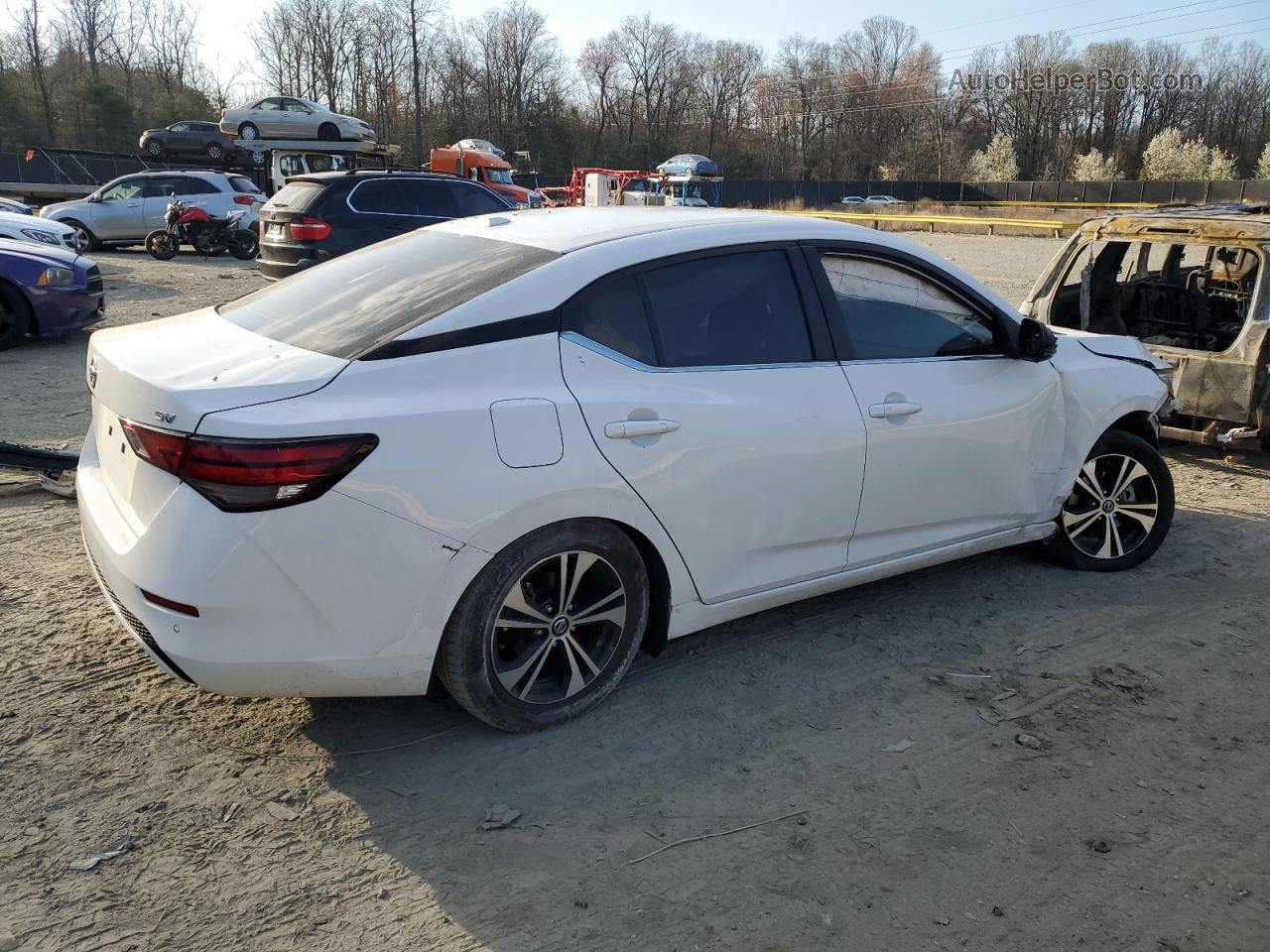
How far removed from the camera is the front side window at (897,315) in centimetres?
394

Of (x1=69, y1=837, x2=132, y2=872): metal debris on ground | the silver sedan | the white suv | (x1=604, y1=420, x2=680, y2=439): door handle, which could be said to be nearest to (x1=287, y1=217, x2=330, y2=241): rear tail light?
the white suv

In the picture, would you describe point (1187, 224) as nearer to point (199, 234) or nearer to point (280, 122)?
point (199, 234)

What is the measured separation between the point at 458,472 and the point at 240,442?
1.91 ft

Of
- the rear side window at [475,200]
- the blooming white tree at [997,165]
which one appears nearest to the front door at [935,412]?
the rear side window at [475,200]

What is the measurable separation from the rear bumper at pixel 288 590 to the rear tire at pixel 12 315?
8.41 m

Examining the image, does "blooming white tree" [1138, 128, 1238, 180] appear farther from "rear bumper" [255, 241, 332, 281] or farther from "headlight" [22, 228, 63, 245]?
"headlight" [22, 228, 63, 245]

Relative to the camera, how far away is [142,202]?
843 inches

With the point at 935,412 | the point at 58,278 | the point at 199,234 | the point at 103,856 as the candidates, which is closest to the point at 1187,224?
the point at 935,412

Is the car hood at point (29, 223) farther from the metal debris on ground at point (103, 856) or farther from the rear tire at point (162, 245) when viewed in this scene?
the metal debris on ground at point (103, 856)

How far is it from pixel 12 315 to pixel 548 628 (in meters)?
9.13

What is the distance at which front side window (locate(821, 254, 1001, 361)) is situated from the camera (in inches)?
155

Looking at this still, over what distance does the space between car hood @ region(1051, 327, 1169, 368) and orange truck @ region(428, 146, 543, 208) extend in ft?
75.7

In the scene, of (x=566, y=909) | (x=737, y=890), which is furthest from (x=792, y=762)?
(x=566, y=909)

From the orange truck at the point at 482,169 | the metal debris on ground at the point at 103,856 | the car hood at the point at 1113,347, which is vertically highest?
the orange truck at the point at 482,169
